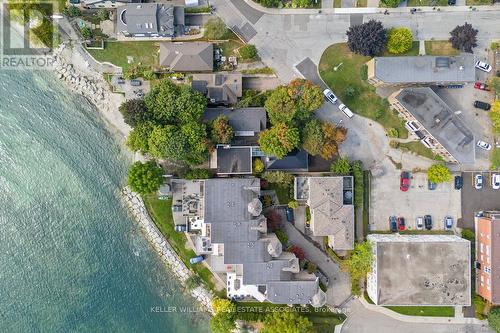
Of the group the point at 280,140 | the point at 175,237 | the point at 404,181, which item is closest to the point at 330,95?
the point at 280,140

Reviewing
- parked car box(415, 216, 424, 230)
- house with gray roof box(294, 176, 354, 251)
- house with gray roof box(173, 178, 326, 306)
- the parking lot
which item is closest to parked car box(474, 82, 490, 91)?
the parking lot

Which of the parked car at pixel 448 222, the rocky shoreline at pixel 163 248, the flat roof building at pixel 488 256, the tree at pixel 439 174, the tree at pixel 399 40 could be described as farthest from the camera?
the rocky shoreline at pixel 163 248

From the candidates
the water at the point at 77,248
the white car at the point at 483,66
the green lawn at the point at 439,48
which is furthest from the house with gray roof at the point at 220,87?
the white car at the point at 483,66

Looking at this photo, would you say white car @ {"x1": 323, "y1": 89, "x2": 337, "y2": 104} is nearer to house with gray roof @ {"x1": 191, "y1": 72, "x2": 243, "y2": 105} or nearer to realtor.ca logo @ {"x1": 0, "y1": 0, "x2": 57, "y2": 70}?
house with gray roof @ {"x1": 191, "y1": 72, "x2": 243, "y2": 105}

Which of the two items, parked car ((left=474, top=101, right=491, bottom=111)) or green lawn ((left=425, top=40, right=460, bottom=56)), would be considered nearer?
parked car ((left=474, top=101, right=491, bottom=111))

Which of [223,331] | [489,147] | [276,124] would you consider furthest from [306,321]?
[489,147]

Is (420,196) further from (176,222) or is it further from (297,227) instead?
(176,222)

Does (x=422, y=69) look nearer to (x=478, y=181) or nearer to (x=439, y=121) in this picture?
(x=439, y=121)

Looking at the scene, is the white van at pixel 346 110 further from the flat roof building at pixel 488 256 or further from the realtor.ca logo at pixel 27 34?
the realtor.ca logo at pixel 27 34
